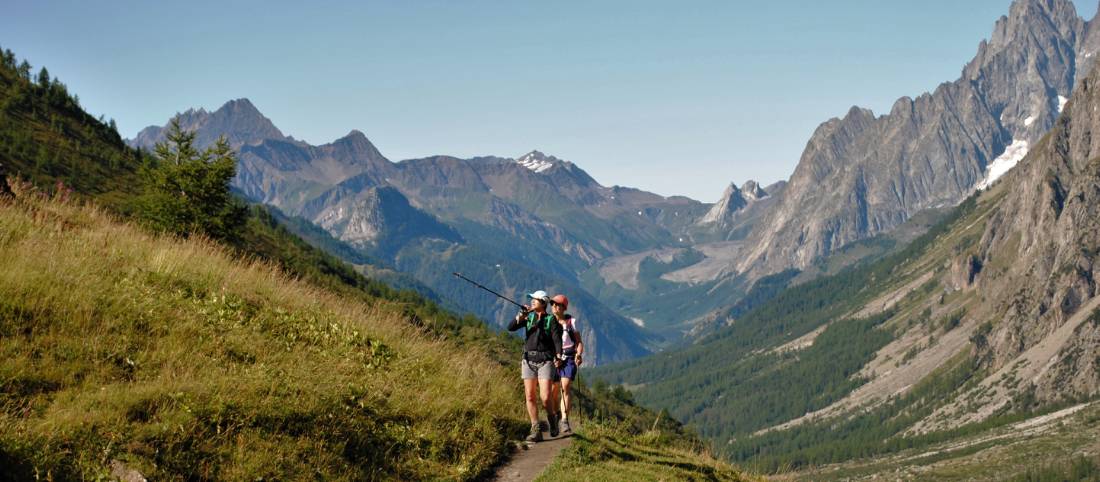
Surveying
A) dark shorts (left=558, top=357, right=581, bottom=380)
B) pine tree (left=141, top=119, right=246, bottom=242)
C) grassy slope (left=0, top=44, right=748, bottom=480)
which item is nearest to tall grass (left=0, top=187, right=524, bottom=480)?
grassy slope (left=0, top=44, right=748, bottom=480)

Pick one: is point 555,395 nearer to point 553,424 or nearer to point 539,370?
point 553,424

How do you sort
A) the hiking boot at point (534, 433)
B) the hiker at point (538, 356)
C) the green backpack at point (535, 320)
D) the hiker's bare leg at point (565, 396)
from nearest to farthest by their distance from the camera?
the hiking boot at point (534, 433) < the hiker at point (538, 356) < the green backpack at point (535, 320) < the hiker's bare leg at point (565, 396)

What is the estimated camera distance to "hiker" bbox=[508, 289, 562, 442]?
19203 mm

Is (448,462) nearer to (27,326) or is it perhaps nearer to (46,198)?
(27,326)

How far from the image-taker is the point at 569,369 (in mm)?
20969

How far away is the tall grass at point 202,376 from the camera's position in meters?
12.2

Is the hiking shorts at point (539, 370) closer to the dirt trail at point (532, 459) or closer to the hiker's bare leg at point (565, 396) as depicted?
the hiker's bare leg at point (565, 396)

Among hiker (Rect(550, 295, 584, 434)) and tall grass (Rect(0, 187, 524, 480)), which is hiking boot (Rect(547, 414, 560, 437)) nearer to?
hiker (Rect(550, 295, 584, 434))

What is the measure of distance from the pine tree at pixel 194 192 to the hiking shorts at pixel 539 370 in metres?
38.8

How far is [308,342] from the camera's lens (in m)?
18.0

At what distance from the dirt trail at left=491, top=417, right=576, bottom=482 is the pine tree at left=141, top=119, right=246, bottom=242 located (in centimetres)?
3920

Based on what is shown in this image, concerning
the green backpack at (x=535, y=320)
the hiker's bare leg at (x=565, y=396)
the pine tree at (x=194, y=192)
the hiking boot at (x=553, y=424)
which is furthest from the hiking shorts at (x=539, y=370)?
the pine tree at (x=194, y=192)

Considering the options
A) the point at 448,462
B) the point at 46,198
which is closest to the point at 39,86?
the point at 46,198

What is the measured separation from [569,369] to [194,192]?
42.6m
